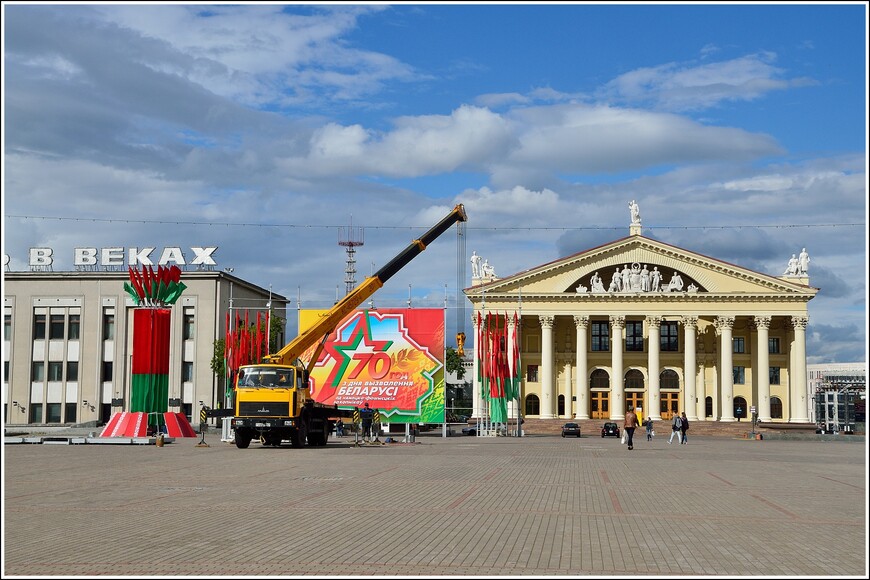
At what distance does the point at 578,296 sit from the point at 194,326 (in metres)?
32.3

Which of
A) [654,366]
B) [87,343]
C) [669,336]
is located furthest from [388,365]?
[669,336]

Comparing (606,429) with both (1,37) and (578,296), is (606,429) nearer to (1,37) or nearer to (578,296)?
(578,296)

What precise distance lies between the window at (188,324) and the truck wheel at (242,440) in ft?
151

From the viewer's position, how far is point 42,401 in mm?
82438

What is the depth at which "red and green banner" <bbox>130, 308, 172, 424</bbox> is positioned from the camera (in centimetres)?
4447

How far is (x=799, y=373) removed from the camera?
85.5 metres

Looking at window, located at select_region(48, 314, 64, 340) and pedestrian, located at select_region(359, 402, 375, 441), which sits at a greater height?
window, located at select_region(48, 314, 64, 340)

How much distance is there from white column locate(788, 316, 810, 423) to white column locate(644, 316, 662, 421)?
11.4 metres

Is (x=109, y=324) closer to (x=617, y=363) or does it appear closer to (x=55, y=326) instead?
(x=55, y=326)

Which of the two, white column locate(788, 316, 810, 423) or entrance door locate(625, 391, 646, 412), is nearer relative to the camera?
white column locate(788, 316, 810, 423)

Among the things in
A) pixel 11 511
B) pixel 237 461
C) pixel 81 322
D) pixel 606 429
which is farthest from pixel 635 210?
pixel 11 511

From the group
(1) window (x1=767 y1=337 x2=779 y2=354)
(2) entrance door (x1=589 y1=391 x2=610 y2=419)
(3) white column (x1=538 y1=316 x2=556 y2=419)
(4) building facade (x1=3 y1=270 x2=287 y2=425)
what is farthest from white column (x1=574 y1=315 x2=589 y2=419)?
(4) building facade (x1=3 y1=270 x2=287 y2=425)

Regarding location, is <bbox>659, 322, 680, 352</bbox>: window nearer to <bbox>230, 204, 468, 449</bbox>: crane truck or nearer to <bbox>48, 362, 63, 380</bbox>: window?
<bbox>48, 362, 63, 380</bbox>: window

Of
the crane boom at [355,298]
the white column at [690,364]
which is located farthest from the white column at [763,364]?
Answer: the crane boom at [355,298]
